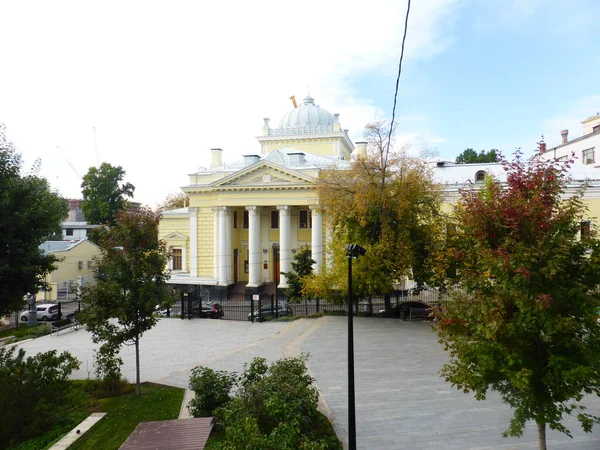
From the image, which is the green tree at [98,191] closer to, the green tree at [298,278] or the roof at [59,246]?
the roof at [59,246]

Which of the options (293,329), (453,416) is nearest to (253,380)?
(453,416)

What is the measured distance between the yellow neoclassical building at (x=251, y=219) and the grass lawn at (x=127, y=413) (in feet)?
66.0

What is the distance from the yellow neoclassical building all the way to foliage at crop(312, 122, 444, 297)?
10106mm

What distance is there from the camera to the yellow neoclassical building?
32.8m

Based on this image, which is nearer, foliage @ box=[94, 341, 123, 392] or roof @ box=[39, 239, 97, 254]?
foliage @ box=[94, 341, 123, 392]

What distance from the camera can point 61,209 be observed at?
476 inches

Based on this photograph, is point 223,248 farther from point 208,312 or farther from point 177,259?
point 208,312

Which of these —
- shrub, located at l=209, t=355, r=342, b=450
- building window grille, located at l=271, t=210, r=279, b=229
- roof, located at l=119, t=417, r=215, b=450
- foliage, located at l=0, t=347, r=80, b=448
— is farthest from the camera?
building window grille, located at l=271, t=210, r=279, b=229

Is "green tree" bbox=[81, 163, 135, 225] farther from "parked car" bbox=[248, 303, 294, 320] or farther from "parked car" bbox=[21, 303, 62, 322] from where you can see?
"parked car" bbox=[248, 303, 294, 320]

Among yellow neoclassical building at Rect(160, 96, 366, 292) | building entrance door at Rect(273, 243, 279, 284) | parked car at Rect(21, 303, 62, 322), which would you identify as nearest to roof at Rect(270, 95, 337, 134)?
yellow neoclassical building at Rect(160, 96, 366, 292)

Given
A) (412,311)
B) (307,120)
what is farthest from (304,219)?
(412,311)

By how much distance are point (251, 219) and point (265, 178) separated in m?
3.38

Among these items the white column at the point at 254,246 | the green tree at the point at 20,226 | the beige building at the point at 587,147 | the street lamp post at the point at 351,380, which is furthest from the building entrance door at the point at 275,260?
the street lamp post at the point at 351,380

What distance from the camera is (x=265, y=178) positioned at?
108ft
